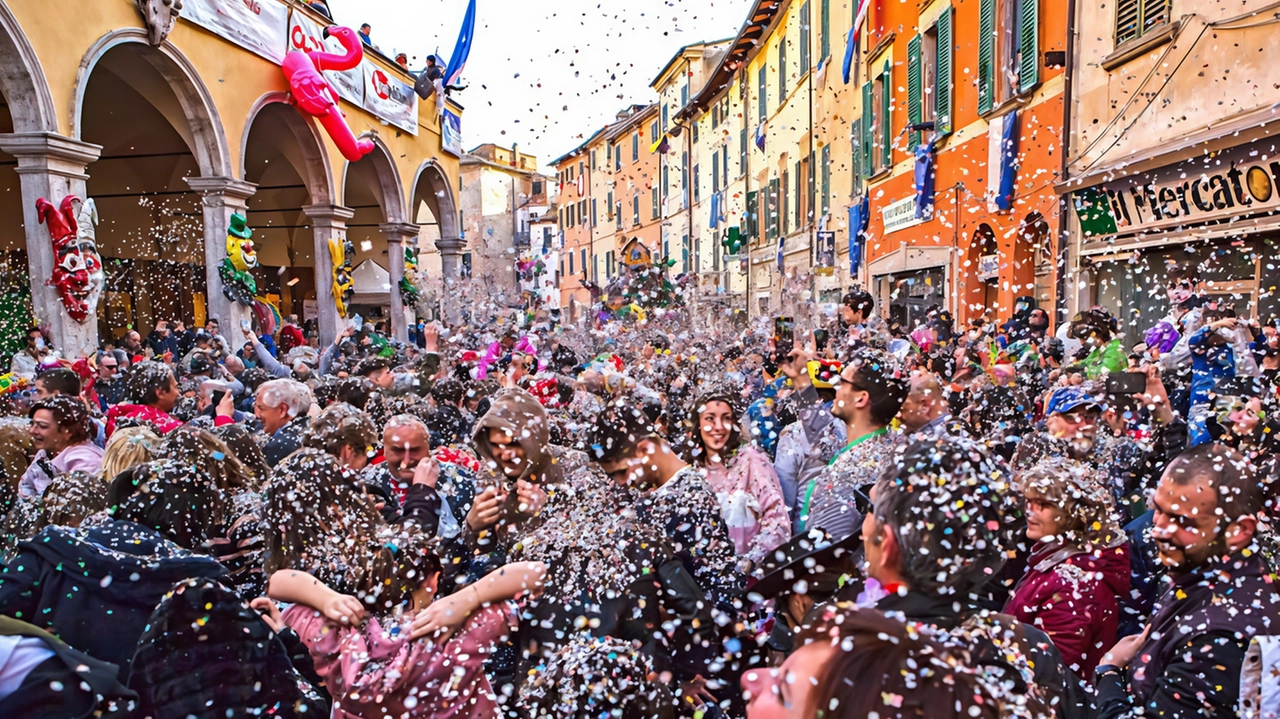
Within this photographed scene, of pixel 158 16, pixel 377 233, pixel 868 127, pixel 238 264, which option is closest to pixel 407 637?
pixel 158 16

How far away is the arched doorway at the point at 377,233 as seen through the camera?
18000mm

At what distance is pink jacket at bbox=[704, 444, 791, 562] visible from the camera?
2.94 metres

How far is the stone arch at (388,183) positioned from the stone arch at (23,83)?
8554 mm

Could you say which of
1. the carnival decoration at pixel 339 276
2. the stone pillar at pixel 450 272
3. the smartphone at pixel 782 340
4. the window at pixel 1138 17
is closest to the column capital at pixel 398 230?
the stone pillar at pixel 450 272

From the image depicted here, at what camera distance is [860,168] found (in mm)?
16578

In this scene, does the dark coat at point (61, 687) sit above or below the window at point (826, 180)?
below

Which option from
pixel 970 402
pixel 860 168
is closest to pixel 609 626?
pixel 970 402

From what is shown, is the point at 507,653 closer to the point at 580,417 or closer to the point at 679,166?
the point at 580,417

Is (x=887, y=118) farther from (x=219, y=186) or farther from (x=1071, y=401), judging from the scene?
(x=1071, y=401)

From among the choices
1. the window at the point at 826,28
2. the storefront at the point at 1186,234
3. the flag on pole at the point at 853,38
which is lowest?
the storefront at the point at 1186,234

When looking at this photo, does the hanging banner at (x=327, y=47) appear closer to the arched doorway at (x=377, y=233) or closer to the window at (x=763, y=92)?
the arched doorway at (x=377, y=233)

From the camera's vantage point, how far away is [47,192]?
28.6 feet

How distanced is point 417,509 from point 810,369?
2.13 metres

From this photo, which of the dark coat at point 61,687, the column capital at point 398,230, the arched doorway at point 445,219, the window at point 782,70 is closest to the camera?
the dark coat at point 61,687
